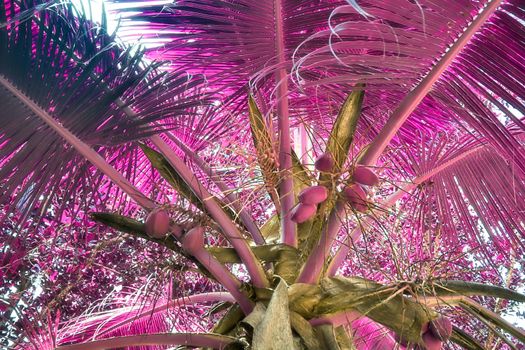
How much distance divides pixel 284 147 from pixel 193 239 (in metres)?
0.30

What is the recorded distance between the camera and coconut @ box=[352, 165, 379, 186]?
3.37 ft

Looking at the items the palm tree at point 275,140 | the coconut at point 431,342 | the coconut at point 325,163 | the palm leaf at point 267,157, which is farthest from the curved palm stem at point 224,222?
Result: the coconut at point 431,342

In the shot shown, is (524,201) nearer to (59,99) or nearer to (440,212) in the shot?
(440,212)

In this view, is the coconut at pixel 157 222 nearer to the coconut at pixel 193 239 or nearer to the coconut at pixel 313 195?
the coconut at pixel 193 239

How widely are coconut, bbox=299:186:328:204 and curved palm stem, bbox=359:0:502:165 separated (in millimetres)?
150

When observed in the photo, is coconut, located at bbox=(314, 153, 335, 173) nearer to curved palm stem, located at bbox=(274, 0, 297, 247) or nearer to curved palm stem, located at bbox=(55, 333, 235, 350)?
curved palm stem, located at bbox=(274, 0, 297, 247)

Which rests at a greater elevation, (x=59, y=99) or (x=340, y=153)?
(x=59, y=99)

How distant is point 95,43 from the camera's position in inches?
51.2

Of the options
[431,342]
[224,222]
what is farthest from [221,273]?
[431,342]

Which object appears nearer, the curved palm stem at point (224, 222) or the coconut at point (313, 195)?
the coconut at point (313, 195)

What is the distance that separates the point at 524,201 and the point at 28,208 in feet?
3.68

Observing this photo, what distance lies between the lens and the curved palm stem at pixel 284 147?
4.12 feet

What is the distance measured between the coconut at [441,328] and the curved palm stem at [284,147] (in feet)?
1.16

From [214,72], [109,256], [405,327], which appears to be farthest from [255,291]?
[109,256]
